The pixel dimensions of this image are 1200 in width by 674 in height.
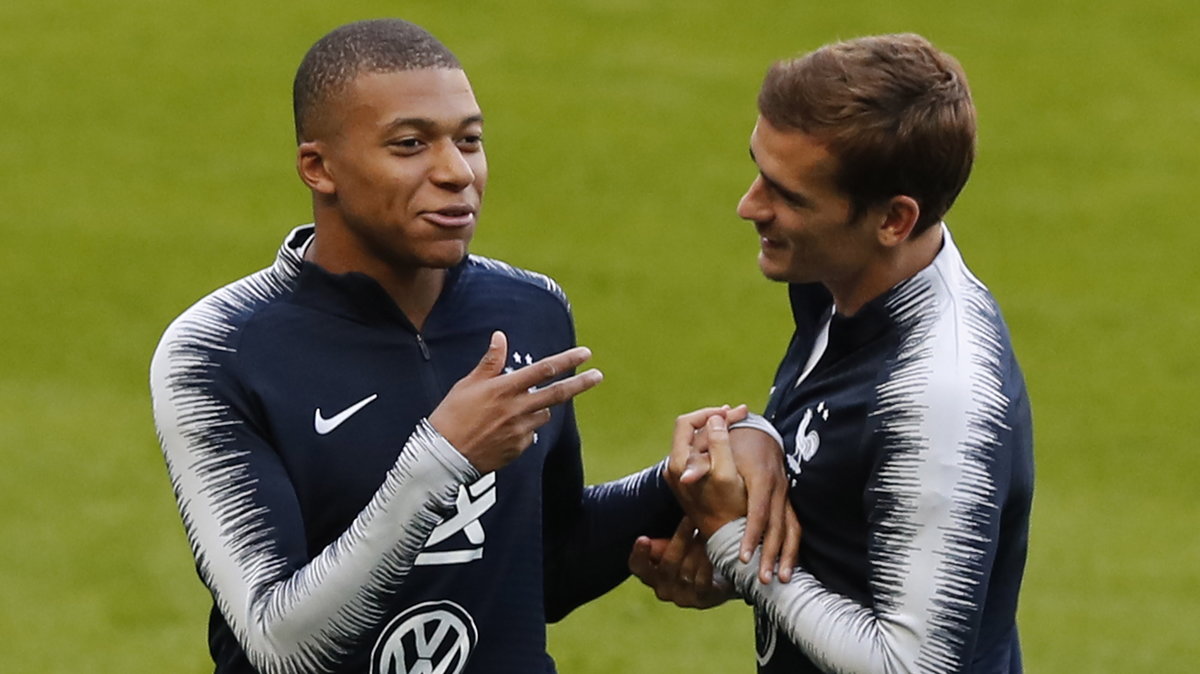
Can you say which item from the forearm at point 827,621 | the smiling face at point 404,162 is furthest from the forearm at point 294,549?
the forearm at point 827,621

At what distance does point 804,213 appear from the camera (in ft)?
12.5

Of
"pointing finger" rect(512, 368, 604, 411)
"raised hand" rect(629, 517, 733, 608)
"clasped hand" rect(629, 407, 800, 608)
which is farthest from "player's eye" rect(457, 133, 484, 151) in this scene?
"raised hand" rect(629, 517, 733, 608)

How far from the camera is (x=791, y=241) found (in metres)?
3.84

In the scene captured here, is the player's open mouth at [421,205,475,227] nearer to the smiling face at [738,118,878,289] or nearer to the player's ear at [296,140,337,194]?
the player's ear at [296,140,337,194]

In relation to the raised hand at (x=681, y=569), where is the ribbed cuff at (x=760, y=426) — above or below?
above

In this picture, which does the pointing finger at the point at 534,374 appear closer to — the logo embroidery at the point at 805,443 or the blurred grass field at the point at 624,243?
the logo embroidery at the point at 805,443

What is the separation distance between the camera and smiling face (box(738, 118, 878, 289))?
12.3 ft

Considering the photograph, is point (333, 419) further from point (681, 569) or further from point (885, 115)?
point (885, 115)

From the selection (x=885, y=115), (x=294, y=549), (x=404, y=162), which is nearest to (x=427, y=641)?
(x=294, y=549)

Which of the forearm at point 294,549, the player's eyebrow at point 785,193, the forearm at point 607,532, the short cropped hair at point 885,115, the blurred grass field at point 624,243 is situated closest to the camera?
the forearm at point 294,549

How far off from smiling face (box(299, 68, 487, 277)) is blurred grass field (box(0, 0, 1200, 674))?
15.4 ft

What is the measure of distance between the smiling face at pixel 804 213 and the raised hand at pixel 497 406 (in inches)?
20.5

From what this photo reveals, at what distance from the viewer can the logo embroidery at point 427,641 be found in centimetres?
380

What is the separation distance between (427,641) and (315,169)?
3.01 feet
